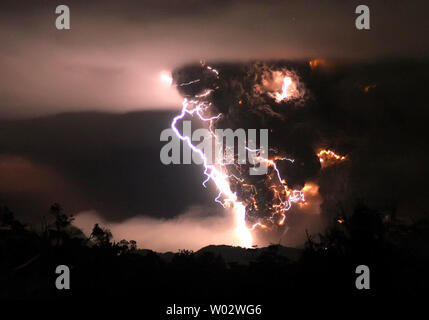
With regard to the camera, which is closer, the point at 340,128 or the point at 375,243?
the point at 375,243

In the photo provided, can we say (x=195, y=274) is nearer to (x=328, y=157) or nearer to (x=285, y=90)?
(x=328, y=157)

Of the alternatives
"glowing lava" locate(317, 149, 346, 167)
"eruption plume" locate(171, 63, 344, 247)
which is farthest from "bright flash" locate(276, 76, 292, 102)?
"glowing lava" locate(317, 149, 346, 167)

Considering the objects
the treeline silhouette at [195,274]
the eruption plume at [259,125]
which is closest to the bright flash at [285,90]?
the eruption plume at [259,125]

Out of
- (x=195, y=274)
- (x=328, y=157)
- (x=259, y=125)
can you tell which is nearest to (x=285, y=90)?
(x=259, y=125)

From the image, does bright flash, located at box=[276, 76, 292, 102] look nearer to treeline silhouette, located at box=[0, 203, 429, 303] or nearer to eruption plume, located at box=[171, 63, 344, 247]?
eruption plume, located at box=[171, 63, 344, 247]

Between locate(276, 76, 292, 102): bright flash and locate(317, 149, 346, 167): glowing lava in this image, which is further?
locate(276, 76, 292, 102): bright flash
